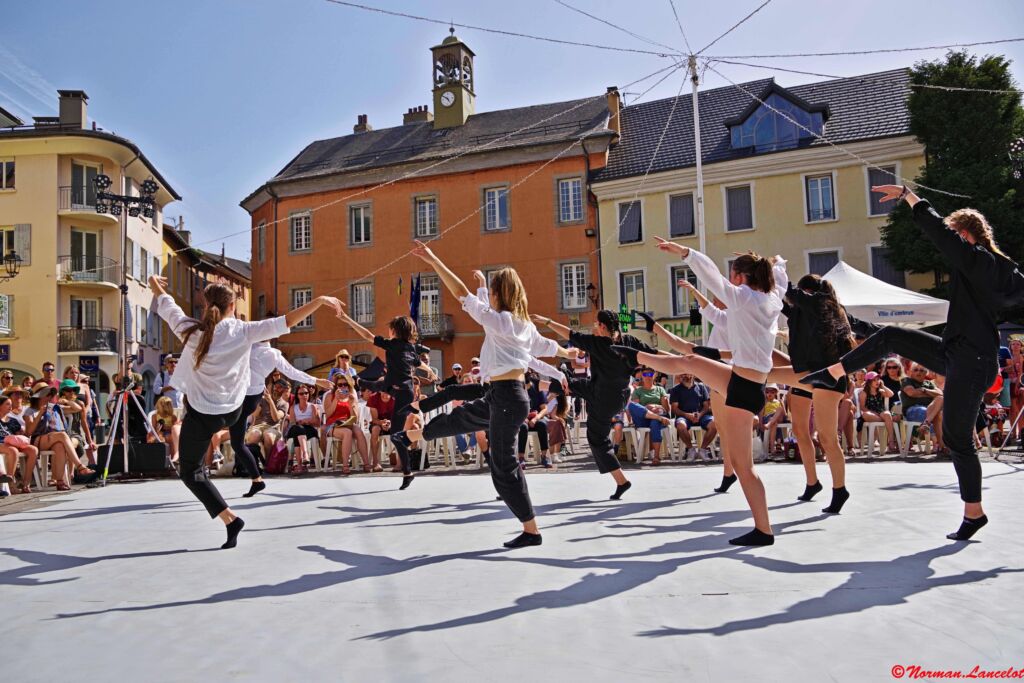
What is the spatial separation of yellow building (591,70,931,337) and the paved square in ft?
76.2

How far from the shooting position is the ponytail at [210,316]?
17.4 feet

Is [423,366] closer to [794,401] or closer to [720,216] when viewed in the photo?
[794,401]

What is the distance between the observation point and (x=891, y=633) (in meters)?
3.10

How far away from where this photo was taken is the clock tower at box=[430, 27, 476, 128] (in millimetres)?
38062

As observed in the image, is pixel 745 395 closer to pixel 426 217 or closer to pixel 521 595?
pixel 521 595

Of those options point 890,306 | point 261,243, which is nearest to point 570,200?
point 261,243

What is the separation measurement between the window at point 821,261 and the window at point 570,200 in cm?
903

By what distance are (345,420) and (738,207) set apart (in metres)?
21.9

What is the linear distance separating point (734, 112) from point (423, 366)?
2774cm

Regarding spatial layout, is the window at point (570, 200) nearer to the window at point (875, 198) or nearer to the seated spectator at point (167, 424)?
the window at point (875, 198)

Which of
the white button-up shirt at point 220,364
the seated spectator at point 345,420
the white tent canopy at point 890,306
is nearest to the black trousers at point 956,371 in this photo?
the white button-up shirt at point 220,364

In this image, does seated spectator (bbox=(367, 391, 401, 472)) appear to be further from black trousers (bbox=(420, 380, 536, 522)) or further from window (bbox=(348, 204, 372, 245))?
window (bbox=(348, 204, 372, 245))

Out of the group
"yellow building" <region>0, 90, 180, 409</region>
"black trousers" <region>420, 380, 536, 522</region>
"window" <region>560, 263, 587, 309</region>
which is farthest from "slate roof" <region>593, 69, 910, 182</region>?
"black trousers" <region>420, 380, 536, 522</region>

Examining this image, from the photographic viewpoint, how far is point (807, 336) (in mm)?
6035
